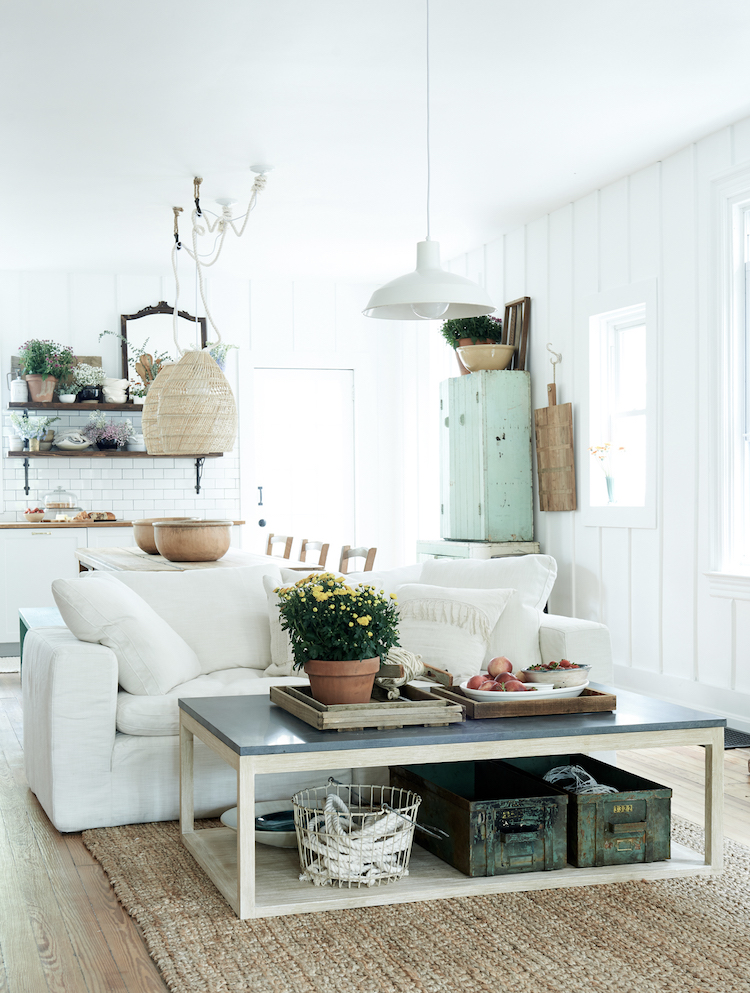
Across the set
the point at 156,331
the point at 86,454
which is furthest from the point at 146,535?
the point at 156,331

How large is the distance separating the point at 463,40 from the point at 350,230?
294 centimetres

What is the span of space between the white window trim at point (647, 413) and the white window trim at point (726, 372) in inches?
18.9

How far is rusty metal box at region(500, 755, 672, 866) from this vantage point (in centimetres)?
284

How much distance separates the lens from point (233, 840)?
10.2 feet

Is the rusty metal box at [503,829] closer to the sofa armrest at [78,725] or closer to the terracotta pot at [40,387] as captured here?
the sofa armrest at [78,725]

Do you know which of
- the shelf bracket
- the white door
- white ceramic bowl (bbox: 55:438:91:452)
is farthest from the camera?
the white door

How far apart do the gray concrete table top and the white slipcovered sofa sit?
47 centimetres

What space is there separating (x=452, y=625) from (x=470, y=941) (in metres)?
1.61

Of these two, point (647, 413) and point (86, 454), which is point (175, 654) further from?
point (86, 454)

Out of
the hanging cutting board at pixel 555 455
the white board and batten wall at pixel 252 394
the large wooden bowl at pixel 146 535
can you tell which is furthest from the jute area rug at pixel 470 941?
the white board and batten wall at pixel 252 394

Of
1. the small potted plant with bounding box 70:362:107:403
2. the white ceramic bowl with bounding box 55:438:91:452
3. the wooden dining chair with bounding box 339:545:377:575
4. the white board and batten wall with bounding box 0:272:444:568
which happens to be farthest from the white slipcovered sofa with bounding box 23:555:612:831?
the white board and batten wall with bounding box 0:272:444:568

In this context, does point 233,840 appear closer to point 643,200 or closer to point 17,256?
point 643,200

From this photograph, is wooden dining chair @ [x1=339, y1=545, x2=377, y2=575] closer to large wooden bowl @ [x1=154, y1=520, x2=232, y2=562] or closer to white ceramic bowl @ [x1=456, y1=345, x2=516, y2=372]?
large wooden bowl @ [x1=154, y1=520, x2=232, y2=562]

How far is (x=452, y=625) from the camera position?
3.95 meters
